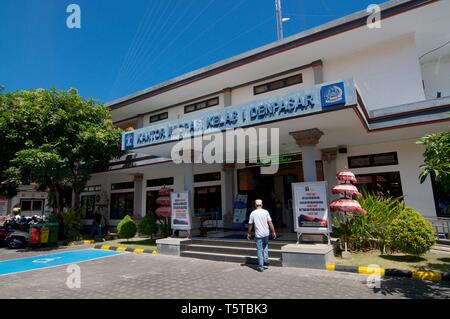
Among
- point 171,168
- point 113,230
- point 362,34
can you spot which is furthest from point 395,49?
point 113,230

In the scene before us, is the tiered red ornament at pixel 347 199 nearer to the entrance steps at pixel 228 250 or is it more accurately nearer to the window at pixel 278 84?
the entrance steps at pixel 228 250

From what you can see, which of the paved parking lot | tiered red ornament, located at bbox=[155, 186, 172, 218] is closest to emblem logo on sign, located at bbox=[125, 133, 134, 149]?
tiered red ornament, located at bbox=[155, 186, 172, 218]

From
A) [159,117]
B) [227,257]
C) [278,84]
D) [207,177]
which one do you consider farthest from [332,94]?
[159,117]

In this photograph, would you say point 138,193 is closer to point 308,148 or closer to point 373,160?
point 308,148

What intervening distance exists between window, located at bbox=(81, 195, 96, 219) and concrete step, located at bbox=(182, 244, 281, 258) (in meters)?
15.2

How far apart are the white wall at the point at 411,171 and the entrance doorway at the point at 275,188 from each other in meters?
3.40

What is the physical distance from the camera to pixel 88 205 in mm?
22938

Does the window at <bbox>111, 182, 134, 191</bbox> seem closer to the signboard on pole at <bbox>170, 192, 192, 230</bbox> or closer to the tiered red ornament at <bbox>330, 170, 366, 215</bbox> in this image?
the signboard on pole at <bbox>170, 192, 192, 230</bbox>

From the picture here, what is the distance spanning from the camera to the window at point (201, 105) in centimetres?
1562

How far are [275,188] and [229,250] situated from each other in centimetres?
577

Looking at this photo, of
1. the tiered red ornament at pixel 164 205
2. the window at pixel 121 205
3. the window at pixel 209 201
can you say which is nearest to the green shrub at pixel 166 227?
the tiered red ornament at pixel 164 205

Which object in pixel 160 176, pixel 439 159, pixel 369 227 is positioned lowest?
pixel 369 227

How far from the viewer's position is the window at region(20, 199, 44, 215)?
29062 millimetres

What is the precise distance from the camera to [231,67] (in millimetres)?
13266
